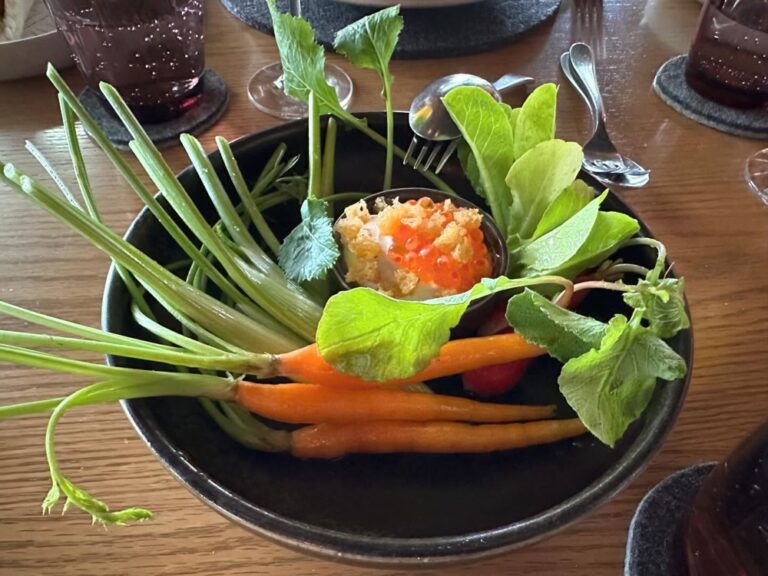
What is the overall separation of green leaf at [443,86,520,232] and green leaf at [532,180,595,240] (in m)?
0.07

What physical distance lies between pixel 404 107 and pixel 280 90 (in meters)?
0.17

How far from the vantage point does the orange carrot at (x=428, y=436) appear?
1.83 feet

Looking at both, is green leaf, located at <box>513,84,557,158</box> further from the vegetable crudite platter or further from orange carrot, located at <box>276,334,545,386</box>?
orange carrot, located at <box>276,334,545,386</box>

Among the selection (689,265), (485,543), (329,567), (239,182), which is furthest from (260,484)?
(689,265)

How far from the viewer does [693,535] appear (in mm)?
503

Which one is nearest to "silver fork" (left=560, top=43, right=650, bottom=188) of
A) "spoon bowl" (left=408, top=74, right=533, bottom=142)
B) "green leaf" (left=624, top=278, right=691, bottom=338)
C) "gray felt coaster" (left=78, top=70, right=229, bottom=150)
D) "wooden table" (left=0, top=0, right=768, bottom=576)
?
"wooden table" (left=0, top=0, right=768, bottom=576)

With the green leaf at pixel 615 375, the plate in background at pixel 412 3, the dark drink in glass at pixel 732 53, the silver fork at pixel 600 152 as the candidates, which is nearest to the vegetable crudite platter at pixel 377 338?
the green leaf at pixel 615 375

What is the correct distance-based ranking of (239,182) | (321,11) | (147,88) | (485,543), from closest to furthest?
(485,543) < (239,182) < (147,88) < (321,11)

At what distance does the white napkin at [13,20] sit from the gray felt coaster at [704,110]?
0.84 m

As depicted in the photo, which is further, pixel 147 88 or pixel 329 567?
pixel 147 88

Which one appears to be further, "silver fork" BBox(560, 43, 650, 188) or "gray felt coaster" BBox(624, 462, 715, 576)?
"silver fork" BBox(560, 43, 650, 188)

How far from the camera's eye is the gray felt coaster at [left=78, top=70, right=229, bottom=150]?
34.7 inches

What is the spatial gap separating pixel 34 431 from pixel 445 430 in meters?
0.35

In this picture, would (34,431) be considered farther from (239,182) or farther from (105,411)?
(239,182)
